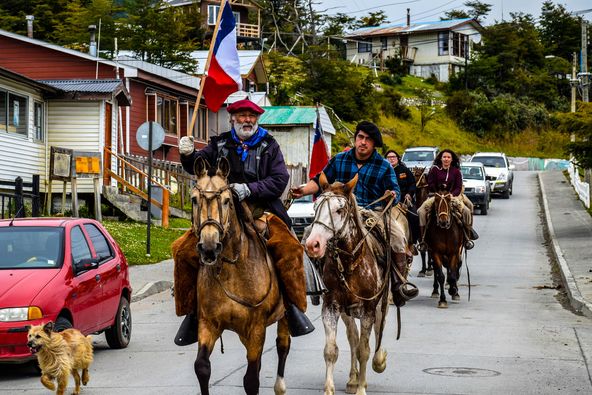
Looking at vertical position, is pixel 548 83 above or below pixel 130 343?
above

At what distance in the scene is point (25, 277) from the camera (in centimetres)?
1153

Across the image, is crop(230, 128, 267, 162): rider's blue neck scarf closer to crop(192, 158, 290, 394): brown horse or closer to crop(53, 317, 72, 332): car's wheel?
crop(192, 158, 290, 394): brown horse

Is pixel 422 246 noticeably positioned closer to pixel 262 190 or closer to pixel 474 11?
pixel 262 190

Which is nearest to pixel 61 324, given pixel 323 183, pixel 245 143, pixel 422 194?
pixel 323 183

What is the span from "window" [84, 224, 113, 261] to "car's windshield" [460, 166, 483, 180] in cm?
3107

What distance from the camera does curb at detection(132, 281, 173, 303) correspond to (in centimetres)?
1961

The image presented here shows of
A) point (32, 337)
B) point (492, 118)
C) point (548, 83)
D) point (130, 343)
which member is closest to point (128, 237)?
point (130, 343)

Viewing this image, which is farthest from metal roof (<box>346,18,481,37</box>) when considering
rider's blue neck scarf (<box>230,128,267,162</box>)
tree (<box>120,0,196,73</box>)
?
rider's blue neck scarf (<box>230,128,267,162</box>)

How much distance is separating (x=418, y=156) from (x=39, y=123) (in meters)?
21.5

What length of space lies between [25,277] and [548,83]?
9307 cm

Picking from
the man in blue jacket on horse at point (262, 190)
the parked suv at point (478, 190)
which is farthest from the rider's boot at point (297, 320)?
the parked suv at point (478, 190)

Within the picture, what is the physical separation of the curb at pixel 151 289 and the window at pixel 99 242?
5.83 meters

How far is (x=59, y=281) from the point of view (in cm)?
1159

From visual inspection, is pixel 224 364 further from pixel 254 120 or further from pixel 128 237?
pixel 128 237
